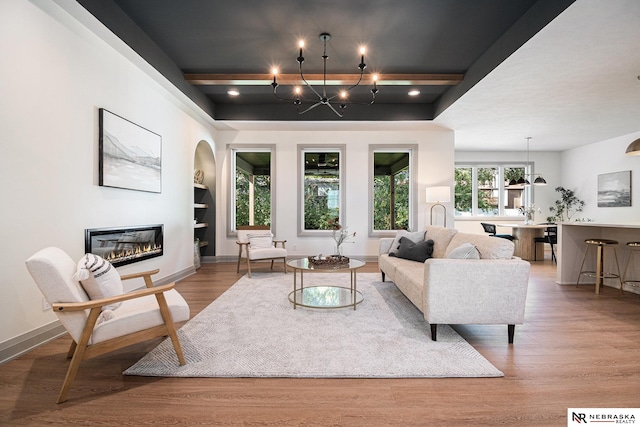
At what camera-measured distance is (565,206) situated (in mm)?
8609

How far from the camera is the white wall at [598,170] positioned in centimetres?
685

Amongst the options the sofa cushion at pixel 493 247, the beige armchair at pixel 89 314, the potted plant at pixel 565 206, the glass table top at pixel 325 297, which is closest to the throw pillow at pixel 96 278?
the beige armchair at pixel 89 314

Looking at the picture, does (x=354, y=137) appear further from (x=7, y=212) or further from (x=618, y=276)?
(x=7, y=212)

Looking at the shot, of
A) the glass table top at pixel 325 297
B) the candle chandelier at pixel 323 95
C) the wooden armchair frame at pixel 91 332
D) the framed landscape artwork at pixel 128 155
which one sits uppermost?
the candle chandelier at pixel 323 95

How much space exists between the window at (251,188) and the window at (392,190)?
2.32m

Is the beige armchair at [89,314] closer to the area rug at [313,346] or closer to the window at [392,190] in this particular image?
the area rug at [313,346]

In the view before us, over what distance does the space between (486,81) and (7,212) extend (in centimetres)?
507

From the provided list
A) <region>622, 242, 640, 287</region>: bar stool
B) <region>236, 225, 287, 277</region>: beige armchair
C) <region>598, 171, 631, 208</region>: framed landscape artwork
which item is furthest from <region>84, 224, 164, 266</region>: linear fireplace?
<region>598, 171, 631, 208</region>: framed landscape artwork

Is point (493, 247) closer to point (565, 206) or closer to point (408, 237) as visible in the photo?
point (408, 237)

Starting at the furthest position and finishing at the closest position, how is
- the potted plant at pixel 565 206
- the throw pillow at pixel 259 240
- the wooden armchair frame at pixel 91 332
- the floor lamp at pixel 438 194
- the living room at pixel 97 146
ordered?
the potted plant at pixel 565 206 < the floor lamp at pixel 438 194 < the throw pillow at pixel 259 240 < the living room at pixel 97 146 < the wooden armchair frame at pixel 91 332

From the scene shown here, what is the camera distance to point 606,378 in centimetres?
205

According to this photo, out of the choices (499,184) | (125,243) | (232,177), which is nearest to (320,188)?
(232,177)

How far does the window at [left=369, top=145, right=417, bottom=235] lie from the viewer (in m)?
6.70

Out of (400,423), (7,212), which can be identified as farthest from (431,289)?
(7,212)
